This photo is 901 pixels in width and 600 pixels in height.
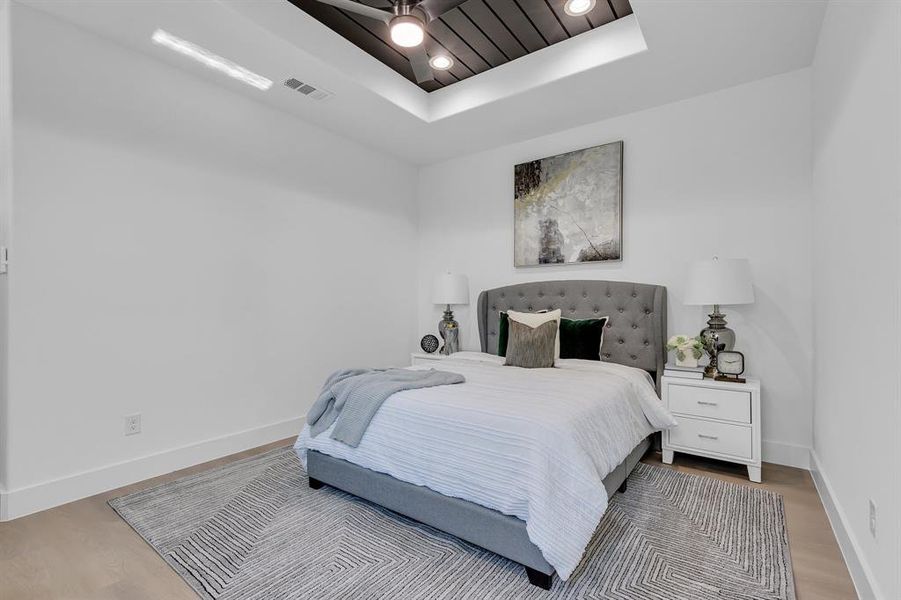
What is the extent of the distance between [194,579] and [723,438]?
2912 mm

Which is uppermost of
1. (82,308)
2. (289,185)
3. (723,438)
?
(289,185)

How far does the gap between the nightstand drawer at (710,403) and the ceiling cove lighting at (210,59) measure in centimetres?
351

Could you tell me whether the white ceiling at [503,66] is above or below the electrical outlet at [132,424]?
above


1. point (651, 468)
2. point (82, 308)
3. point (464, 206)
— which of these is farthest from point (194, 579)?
point (464, 206)

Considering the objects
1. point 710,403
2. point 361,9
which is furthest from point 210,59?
point 710,403

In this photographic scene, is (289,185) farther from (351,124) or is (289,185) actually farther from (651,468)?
(651,468)

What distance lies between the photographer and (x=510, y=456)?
1771 mm

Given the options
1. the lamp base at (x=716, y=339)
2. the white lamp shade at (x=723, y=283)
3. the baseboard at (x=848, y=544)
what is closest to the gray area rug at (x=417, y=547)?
the baseboard at (x=848, y=544)

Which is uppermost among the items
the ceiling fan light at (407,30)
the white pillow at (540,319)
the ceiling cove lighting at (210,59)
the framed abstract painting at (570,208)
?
the ceiling cove lighting at (210,59)

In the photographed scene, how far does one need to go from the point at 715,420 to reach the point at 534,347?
1211mm

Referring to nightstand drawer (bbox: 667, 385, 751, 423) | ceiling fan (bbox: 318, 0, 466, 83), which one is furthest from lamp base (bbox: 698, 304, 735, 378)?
ceiling fan (bbox: 318, 0, 466, 83)

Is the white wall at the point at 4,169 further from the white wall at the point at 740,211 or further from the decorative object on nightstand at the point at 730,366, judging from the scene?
the decorative object on nightstand at the point at 730,366

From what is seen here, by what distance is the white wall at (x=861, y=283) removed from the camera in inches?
53.1

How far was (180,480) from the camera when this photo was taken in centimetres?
272
